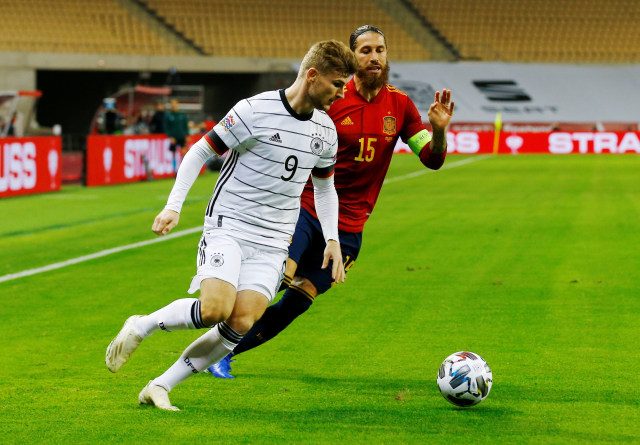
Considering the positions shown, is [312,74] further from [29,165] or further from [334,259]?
[29,165]

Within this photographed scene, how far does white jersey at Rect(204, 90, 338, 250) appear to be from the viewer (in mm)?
5121

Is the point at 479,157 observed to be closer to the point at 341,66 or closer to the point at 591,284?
the point at 591,284

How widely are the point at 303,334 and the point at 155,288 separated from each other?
102 inches

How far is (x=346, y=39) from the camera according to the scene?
1807 inches

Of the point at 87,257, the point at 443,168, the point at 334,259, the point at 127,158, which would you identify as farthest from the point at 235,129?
the point at 443,168

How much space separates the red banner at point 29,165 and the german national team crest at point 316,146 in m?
14.7

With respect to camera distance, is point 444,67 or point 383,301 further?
point 444,67

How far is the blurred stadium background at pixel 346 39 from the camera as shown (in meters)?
41.3

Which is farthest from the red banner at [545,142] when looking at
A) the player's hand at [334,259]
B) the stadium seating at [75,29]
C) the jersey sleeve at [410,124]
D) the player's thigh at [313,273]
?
the player's hand at [334,259]

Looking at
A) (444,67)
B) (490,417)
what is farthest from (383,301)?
(444,67)

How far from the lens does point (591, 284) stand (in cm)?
980

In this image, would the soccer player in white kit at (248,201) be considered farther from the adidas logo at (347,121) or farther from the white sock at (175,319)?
the adidas logo at (347,121)

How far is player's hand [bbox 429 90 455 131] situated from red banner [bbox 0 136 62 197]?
14.4 metres

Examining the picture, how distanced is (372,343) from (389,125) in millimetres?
1695
